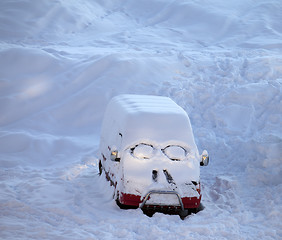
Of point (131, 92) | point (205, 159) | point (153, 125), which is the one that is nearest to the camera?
point (153, 125)

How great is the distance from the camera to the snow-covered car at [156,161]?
6312mm

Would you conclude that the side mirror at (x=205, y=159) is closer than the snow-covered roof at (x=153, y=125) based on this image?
No

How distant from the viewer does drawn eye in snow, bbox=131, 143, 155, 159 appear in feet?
21.1

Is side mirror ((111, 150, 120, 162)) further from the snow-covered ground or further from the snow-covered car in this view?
the snow-covered ground

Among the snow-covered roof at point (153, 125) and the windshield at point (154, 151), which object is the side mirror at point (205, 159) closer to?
the snow-covered roof at point (153, 125)

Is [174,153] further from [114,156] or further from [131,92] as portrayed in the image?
[131,92]

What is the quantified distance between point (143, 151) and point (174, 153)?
0.51 m

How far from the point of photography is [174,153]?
6.52 m

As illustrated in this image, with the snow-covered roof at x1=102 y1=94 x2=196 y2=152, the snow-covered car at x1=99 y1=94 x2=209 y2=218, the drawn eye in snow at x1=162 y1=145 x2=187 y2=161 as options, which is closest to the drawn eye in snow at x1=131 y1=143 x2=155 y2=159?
the snow-covered car at x1=99 y1=94 x2=209 y2=218

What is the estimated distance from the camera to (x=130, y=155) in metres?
6.41

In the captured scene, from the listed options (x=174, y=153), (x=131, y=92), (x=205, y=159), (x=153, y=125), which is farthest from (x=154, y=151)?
(x=131, y=92)

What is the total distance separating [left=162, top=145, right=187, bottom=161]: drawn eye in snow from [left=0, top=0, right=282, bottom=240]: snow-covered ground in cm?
94

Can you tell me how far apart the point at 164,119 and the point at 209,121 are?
5.81m

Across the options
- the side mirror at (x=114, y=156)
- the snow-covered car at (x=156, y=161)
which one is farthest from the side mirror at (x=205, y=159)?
the side mirror at (x=114, y=156)
